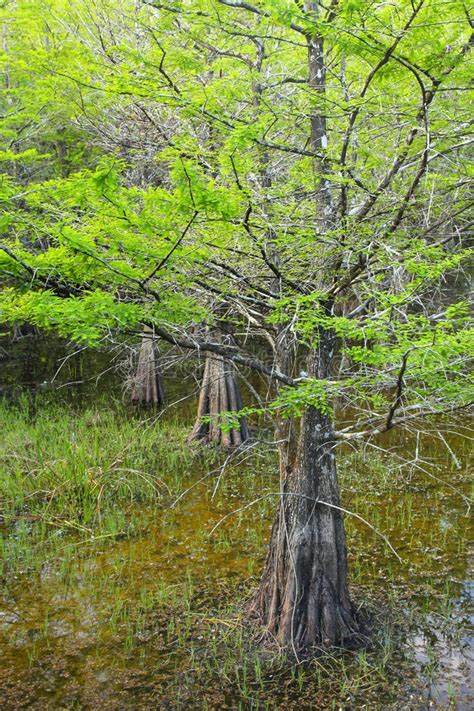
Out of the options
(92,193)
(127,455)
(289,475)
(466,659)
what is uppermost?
(92,193)

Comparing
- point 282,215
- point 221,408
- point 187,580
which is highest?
point 282,215

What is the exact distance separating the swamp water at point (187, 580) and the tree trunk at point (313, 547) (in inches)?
7.8

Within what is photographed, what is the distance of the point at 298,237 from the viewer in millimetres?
3744

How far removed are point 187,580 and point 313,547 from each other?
1672mm

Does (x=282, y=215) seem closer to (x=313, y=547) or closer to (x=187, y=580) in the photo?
(x=313, y=547)

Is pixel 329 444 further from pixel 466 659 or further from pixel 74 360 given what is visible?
pixel 74 360

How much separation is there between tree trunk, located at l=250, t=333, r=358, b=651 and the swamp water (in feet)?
0.65

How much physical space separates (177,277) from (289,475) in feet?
5.81

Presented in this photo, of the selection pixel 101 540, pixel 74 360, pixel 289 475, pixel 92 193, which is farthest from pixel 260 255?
pixel 74 360

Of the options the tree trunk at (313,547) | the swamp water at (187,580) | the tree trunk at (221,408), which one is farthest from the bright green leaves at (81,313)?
the tree trunk at (221,408)

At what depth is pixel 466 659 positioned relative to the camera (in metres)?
4.33

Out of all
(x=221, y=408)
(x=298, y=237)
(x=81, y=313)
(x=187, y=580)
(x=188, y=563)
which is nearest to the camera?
(x=81, y=313)

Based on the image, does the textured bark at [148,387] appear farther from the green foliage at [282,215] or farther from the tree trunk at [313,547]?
the tree trunk at [313,547]

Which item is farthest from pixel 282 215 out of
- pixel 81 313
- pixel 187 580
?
pixel 187 580
